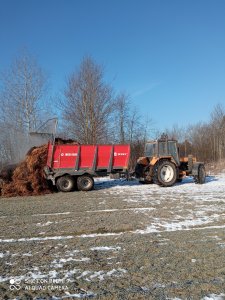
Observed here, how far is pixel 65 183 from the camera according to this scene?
14430 millimetres

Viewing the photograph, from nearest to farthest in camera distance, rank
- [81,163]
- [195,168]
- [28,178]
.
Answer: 1. [28,178]
2. [81,163]
3. [195,168]

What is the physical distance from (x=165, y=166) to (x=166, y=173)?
0.36 meters

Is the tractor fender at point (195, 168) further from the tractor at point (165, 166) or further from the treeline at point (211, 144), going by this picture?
the treeline at point (211, 144)

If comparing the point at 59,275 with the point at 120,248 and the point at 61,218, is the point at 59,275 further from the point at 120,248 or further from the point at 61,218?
the point at 61,218

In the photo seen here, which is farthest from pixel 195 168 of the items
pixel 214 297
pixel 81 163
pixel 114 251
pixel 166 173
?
pixel 214 297

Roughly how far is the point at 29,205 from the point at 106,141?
16.9m

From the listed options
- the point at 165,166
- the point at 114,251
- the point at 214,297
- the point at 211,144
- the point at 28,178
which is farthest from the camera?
the point at 211,144

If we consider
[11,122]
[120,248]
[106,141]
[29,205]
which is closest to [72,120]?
[106,141]

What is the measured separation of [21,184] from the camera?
1383 cm

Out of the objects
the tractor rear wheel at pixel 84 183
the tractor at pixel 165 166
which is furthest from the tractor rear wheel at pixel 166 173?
the tractor rear wheel at pixel 84 183

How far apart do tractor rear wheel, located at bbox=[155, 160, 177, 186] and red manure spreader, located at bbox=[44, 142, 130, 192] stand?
1.66 meters

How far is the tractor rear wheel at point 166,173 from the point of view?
15.6m

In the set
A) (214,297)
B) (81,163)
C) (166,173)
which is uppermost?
(81,163)

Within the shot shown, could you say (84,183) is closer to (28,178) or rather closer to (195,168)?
(28,178)
